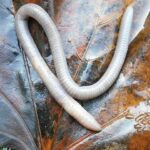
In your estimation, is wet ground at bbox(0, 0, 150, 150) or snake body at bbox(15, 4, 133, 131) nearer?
wet ground at bbox(0, 0, 150, 150)

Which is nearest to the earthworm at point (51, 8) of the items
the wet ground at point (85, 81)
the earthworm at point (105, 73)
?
the wet ground at point (85, 81)

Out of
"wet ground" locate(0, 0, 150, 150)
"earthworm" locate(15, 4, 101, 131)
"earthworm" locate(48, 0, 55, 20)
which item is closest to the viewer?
"wet ground" locate(0, 0, 150, 150)

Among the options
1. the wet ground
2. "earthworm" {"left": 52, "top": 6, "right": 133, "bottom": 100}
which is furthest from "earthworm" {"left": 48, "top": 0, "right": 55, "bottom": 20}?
"earthworm" {"left": 52, "top": 6, "right": 133, "bottom": 100}

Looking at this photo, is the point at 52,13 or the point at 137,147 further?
the point at 52,13

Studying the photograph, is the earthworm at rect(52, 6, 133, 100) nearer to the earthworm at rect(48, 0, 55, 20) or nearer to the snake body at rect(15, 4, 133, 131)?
the snake body at rect(15, 4, 133, 131)

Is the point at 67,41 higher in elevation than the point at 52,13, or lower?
lower

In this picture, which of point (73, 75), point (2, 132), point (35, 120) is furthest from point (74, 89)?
point (2, 132)

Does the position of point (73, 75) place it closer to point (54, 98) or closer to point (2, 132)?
point (54, 98)
